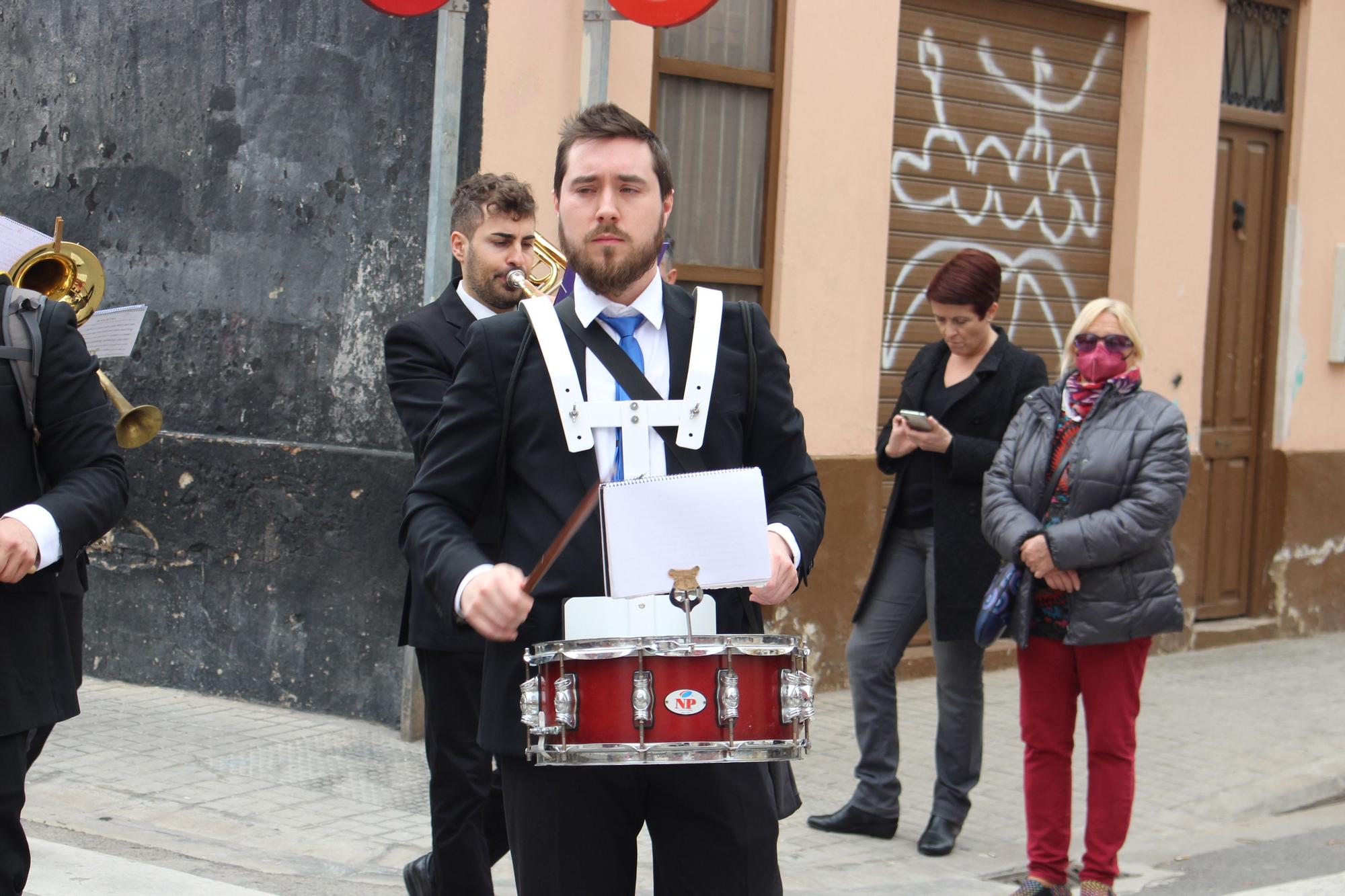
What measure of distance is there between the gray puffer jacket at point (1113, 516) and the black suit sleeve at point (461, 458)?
2.61 meters

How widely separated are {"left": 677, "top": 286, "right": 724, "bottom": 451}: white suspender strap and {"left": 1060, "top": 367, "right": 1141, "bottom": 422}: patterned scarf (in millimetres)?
2534

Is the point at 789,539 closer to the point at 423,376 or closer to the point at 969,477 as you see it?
the point at 423,376

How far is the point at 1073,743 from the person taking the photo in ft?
17.8

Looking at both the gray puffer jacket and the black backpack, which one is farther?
the gray puffer jacket

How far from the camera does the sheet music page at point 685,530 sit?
2.88 meters

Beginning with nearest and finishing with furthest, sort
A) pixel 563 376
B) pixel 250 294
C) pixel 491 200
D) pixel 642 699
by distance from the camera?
pixel 642 699 < pixel 563 376 < pixel 491 200 < pixel 250 294

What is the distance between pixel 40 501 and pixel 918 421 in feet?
10.7

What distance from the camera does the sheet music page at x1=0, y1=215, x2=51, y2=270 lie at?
4504mm

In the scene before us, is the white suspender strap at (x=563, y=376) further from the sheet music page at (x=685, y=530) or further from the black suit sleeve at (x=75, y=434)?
the black suit sleeve at (x=75, y=434)

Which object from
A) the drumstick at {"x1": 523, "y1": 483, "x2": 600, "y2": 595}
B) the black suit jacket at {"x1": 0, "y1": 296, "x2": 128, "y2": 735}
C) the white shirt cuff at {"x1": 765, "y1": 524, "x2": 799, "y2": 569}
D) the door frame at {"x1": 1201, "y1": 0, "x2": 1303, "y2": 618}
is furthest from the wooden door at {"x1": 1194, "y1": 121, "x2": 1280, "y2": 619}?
the drumstick at {"x1": 523, "y1": 483, "x2": 600, "y2": 595}

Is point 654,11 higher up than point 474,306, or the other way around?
point 654,11

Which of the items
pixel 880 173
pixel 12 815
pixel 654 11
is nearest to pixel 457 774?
pixel 12 815

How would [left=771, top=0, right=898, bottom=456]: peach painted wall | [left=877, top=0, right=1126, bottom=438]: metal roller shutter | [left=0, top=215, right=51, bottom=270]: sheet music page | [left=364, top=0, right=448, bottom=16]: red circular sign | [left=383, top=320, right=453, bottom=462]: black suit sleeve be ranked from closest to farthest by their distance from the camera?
1. [left=0, top=215, right=51, bottom=270]: sheet music page
2. [left=383, top=320, right=453, bottom=462]: black suit sleeve
3. [left=364, top=0, right=448, bottom=16]: red circular sign
4. [left=771, top=0, right=898, bottom=456]: peach painted wall
5. [left=877, top=0, right=1126, bottom=438]: metal roller shutter

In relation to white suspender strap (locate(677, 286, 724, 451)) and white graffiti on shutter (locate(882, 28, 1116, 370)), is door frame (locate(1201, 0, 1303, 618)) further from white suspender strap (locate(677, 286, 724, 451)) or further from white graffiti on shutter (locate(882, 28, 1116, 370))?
white suspender strap (locate(677, 286, 724, 451))
